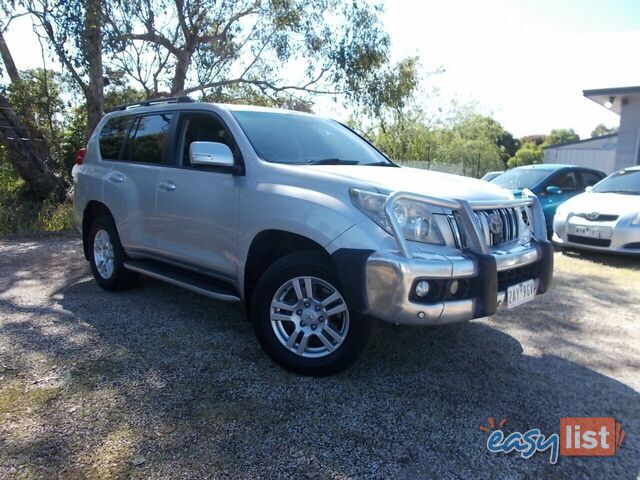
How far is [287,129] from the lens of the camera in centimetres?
424

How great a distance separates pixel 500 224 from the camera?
3416mm

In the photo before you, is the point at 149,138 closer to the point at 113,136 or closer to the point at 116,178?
the point at 116,178

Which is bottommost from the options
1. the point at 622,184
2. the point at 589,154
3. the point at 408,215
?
the point at 408,215

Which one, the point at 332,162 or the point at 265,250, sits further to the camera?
the point at 332,162

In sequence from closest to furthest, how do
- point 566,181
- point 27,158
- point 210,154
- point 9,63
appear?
point 210,154 → point 566,181 → point 27,158 → point 9,63

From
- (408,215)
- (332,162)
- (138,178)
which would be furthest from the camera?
(138,178)

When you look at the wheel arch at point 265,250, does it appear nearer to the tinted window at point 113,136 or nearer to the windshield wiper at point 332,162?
the windshield wiper at point 332,162

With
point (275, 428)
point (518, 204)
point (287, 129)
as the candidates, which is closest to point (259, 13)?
point (287, 129)

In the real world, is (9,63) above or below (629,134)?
above

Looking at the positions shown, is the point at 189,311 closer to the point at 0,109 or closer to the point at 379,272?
the point at 379,272

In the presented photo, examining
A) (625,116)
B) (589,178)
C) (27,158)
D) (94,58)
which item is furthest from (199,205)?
(625,116)

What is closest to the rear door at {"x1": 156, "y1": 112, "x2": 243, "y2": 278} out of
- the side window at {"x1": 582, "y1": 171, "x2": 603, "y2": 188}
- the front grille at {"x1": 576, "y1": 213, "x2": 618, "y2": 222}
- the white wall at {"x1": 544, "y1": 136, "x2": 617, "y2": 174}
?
the front grille at {"x1": 576, "y1": 213, "x2": 618, "y2": 222}

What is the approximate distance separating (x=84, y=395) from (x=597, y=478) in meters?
2.84

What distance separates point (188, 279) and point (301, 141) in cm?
146
